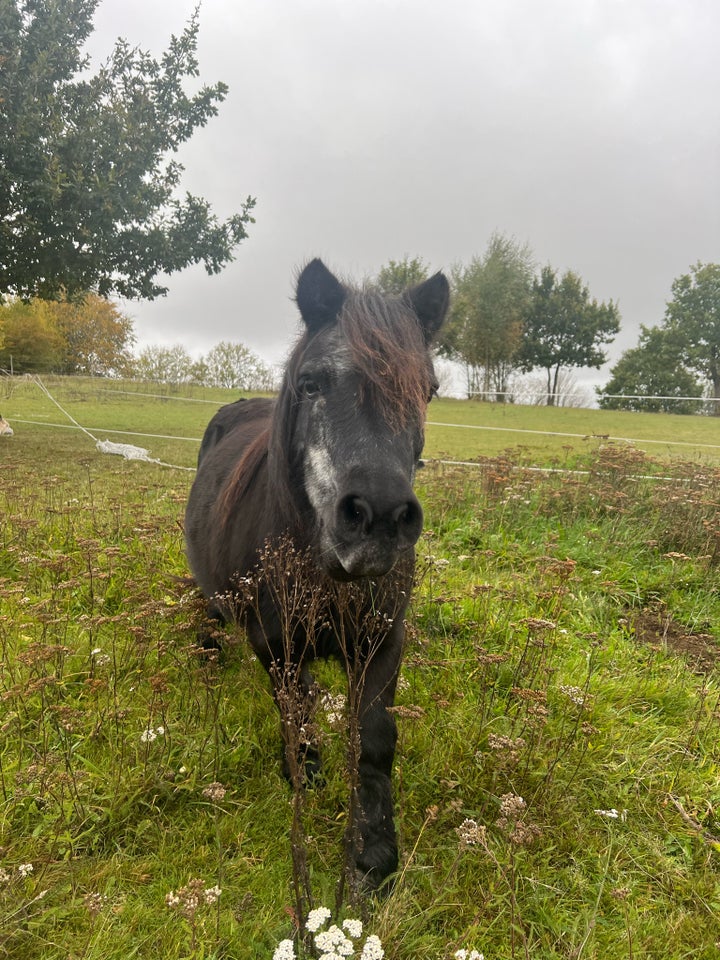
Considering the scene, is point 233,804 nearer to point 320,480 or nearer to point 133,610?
point 320,480

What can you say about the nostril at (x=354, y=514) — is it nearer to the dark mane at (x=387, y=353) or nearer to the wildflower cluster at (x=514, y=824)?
the dark mane at (x=387, y=353)

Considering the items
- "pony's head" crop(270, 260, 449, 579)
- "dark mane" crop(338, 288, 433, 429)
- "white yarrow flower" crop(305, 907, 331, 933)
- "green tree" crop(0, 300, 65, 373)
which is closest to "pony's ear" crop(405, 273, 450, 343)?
"pony's head" crop(270, 260, 449, 579)

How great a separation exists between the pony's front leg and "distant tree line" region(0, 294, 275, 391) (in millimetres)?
24073

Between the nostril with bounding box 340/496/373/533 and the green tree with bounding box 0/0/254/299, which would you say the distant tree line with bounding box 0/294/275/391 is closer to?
the green tree with bounding box 0/0/254/299

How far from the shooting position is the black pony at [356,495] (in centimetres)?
178

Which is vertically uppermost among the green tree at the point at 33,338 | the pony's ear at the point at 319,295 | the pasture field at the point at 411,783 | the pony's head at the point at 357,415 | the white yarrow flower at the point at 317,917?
the green tree at the point at 33,338

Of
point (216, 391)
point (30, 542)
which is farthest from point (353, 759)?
point (216, 391)

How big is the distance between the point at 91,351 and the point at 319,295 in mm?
51912

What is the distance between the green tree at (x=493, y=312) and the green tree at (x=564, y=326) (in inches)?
144

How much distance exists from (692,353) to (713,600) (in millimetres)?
45848

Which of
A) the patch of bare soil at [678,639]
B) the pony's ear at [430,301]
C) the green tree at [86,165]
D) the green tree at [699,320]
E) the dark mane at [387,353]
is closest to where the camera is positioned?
the dark mane at [387,353]

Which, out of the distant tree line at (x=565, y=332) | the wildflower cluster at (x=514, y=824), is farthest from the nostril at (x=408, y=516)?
the distant tree line at (x=565, y=332)

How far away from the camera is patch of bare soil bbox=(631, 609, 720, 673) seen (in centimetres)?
395

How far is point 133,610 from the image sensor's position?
399cm
